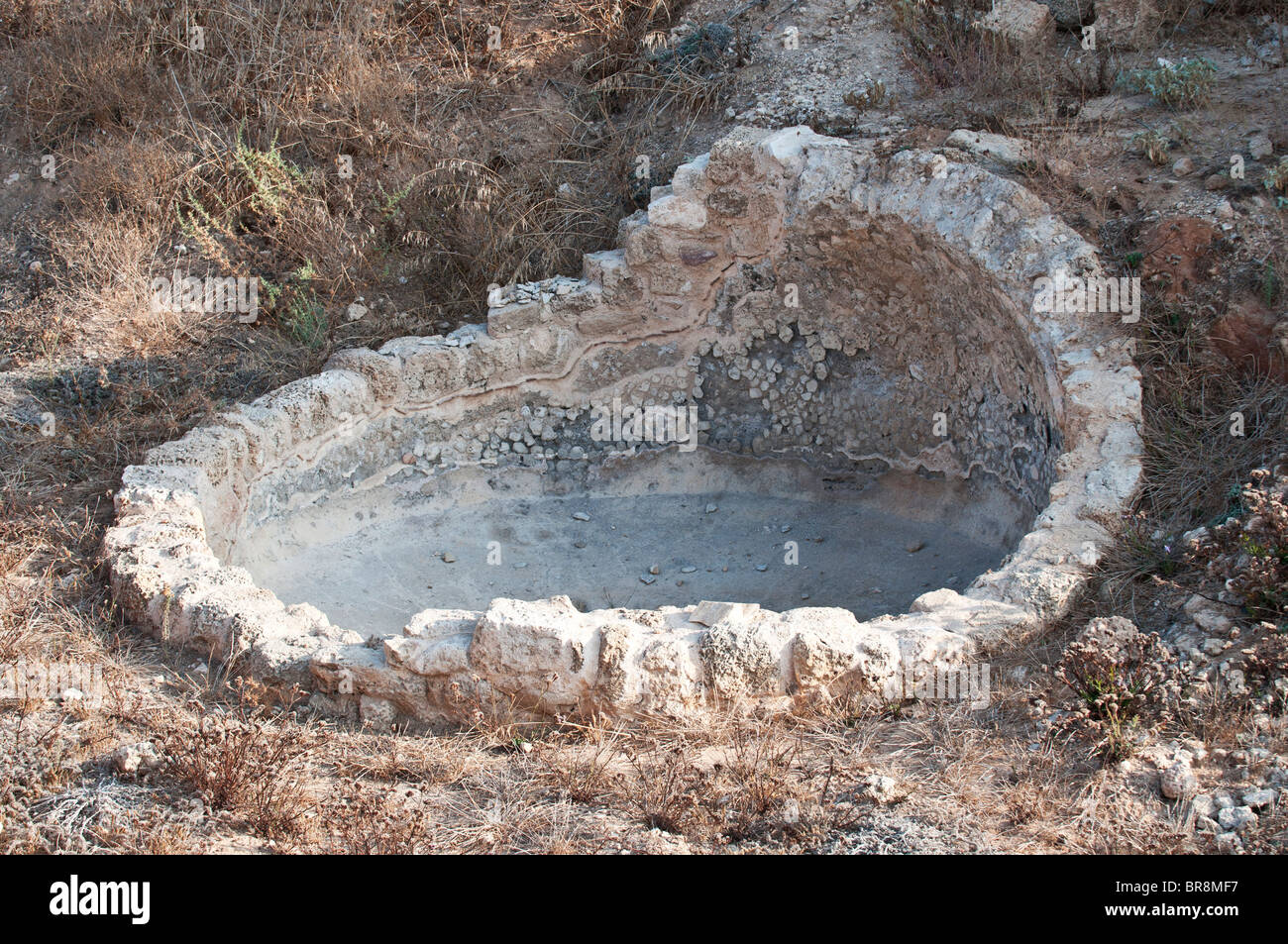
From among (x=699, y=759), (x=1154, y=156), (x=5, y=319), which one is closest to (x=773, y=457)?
(x=1154, y=156)

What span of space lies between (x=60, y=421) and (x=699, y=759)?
3.95 meters

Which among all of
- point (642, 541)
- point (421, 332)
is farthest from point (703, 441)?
point (421, 332)

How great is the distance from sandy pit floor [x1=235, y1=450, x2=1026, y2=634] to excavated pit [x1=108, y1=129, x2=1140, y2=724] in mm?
17

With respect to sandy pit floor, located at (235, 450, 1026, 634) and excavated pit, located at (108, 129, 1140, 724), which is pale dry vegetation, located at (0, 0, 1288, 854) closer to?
excavated pit, located at (108, 129, 1140, 724)

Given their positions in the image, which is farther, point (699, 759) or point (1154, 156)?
point (1154, 156)

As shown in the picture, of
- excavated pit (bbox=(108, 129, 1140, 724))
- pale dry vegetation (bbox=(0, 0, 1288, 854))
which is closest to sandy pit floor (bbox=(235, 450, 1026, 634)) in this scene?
excavated pit (bbox=(108, 129, 1140, 724))

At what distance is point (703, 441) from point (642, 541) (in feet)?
2.47

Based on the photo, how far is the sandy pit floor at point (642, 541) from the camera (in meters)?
5.88

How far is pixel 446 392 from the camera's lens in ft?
21.1

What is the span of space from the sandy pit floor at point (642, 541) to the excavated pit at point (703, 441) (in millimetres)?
17

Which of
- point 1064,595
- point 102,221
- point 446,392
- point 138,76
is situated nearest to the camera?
point 1064,595

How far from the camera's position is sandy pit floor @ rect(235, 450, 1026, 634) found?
588 centimetres

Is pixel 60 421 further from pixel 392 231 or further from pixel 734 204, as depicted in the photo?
pixel 734 204

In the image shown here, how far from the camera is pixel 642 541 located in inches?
256
